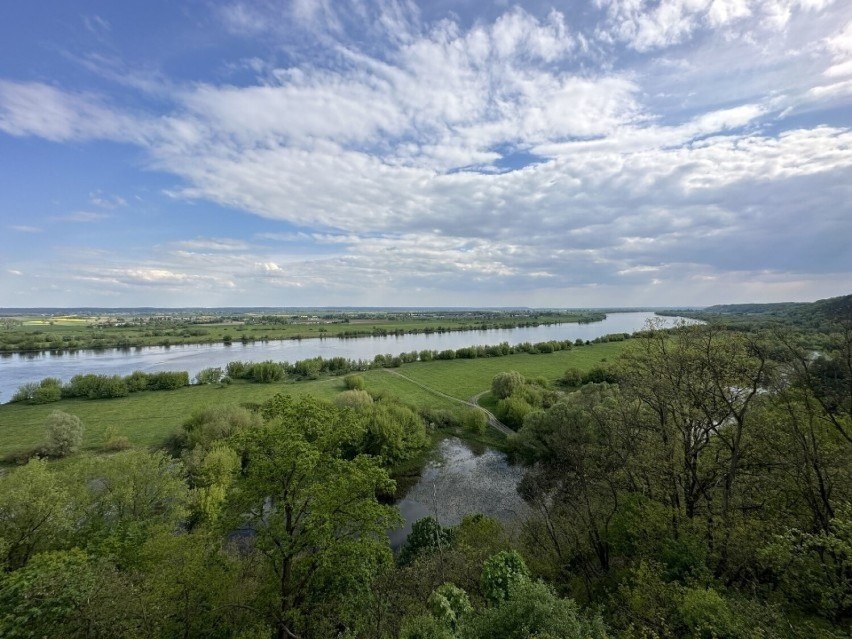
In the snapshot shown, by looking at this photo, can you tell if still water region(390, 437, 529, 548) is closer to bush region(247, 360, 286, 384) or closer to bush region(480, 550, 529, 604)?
bush region(480, 550, 529, 604)

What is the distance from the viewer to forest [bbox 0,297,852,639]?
33.5 feet

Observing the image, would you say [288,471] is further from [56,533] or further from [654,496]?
[654,496]

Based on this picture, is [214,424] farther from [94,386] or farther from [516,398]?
[94,386]

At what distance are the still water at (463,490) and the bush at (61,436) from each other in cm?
3377

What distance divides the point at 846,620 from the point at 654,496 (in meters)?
7.73

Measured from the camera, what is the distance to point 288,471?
13.1 m

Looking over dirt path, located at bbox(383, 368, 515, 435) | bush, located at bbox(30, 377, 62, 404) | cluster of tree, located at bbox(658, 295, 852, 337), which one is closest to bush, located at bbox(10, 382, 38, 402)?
bush, located at bbox(30, 377, 62, 404)

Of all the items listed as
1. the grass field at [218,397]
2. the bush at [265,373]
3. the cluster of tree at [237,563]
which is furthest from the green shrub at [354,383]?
the cluster of tree at [237,563]

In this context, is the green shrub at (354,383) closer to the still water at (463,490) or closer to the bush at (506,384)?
the bush at (506,384)

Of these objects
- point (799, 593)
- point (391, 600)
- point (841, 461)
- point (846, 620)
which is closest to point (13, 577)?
point (391, 600)

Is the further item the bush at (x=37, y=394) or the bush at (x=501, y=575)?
the bush at (x=37, y=394)

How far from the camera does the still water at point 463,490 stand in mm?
28625

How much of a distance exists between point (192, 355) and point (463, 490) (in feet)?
319

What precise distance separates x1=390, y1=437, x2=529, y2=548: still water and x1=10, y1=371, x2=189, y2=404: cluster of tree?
51016 millimetres
